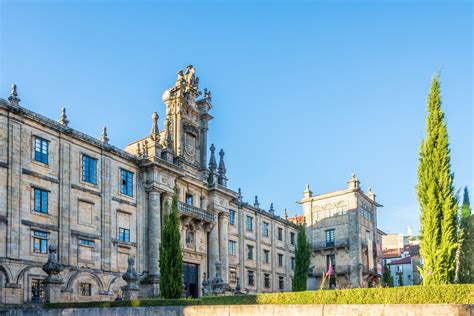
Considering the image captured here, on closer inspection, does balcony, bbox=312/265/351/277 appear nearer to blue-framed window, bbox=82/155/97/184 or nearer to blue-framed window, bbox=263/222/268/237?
blue-framed window, bbox=263/222/268/237

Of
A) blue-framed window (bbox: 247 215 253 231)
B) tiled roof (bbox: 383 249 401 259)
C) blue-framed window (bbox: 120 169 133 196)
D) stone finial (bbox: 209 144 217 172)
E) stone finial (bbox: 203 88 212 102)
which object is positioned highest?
stone finial (bbox: 203 88 212 102)

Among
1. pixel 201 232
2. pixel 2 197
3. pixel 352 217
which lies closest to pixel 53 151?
pixel 2 197

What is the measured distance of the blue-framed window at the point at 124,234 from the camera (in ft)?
119

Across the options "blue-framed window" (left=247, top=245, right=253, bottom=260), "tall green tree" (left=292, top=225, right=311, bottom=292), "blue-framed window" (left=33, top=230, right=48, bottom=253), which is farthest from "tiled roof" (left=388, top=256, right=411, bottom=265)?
"blue-framed window" (left=33, top=230, right=48, bottom=253)

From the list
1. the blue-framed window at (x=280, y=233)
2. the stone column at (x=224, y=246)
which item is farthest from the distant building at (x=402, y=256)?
the stone column at (x=224, y=246)

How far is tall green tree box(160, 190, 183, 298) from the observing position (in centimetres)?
2958

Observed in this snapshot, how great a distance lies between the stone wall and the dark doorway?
18.3 m

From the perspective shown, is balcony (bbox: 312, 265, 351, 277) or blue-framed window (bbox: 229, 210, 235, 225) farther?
balcony (bbox: 312, 265, 351, 277)

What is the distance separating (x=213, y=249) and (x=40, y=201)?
1796cm

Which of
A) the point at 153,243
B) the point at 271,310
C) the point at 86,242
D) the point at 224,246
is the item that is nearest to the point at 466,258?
the point at 271,310

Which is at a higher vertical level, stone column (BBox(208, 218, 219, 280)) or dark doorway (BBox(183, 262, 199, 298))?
stone column (BBox(208, 218, 219, 280))

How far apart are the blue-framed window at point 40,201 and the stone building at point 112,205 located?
0.06 meters

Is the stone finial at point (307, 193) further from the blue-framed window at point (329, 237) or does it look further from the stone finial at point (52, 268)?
the stone finial at point (52, 268)

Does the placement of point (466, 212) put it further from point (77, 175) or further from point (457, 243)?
point (77, 175)
